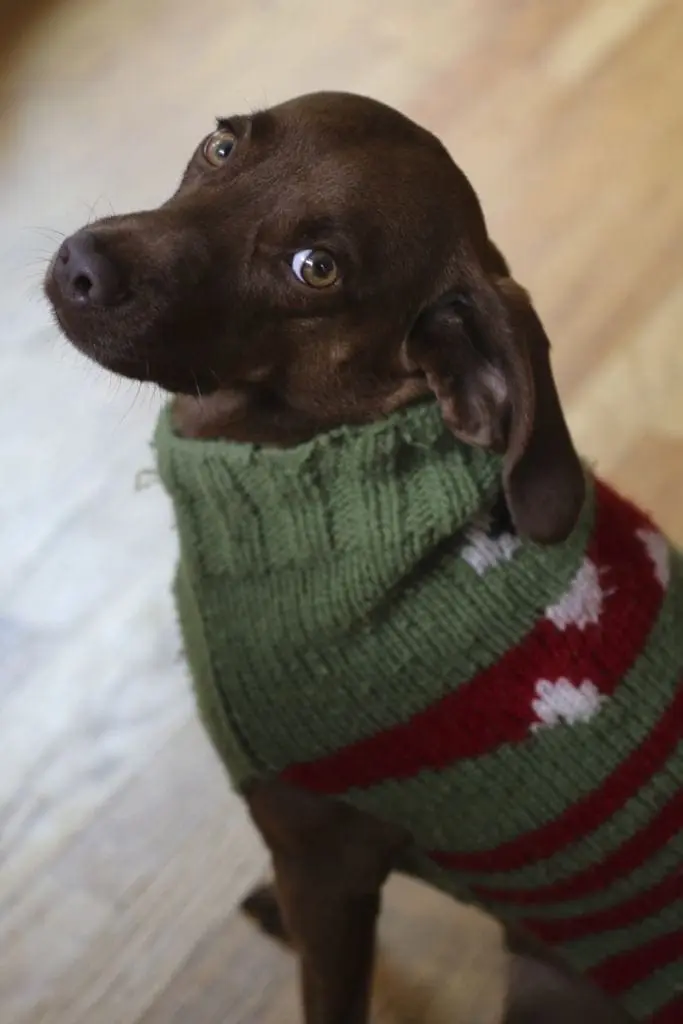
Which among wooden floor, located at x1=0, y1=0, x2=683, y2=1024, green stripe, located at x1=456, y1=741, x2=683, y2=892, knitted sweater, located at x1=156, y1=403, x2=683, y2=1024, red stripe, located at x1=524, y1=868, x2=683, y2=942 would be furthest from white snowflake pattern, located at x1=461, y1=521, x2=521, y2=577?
wooden floor, located at x1=0, y1=0, x2=683, y2=1024

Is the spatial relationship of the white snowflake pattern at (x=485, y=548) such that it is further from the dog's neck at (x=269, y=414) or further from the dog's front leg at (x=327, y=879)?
the dog's front leg at (x=327, y=879)

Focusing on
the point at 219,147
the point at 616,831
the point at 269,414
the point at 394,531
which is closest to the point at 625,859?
the point at 616,831

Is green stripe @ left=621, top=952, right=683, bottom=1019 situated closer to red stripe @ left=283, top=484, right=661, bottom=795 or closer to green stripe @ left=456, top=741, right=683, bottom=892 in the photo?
green stripe @ left=456, top=741, right=683, bottom=892

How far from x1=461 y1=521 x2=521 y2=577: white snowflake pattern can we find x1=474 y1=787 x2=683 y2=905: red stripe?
0.27 m

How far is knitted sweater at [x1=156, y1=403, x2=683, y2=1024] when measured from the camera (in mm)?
1156

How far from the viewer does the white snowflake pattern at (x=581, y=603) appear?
3.79 ft

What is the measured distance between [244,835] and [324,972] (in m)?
0.35

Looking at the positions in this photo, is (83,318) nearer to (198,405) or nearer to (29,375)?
(198,405)

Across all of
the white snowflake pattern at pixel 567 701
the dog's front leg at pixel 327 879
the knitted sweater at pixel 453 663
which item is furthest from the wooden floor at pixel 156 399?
the white snowflake pattern at pixel 567 701

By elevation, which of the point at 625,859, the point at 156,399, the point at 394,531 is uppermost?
the point at 394,531

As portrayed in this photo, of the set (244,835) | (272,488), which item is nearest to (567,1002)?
(244,835)

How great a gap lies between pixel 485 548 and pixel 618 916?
0.38 meters

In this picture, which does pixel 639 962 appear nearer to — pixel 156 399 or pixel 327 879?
pixel 327 879

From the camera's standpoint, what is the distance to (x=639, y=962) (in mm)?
1266
